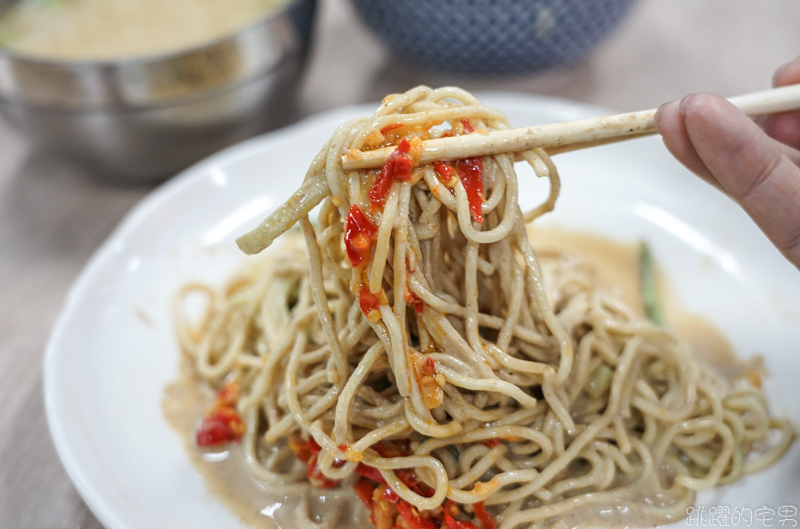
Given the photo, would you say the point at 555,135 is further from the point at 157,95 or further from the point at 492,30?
the point at 157,95

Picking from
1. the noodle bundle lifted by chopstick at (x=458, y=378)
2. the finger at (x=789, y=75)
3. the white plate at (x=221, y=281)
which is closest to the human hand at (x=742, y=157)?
the noodle bundle lifted by chopstick at (x=458, y=378)

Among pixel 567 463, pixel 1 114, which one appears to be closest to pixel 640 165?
pixel 567 463

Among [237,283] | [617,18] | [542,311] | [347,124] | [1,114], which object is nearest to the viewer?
[347,124]

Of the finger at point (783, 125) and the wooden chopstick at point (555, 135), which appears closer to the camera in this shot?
the wooden chopstick at point (555, 135)

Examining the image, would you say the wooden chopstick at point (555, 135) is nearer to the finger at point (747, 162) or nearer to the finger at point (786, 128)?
the finger at point (747, 162)

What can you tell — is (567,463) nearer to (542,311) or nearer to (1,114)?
(542,311)

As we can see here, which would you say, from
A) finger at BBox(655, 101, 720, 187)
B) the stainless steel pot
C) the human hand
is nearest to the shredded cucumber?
the human hand
